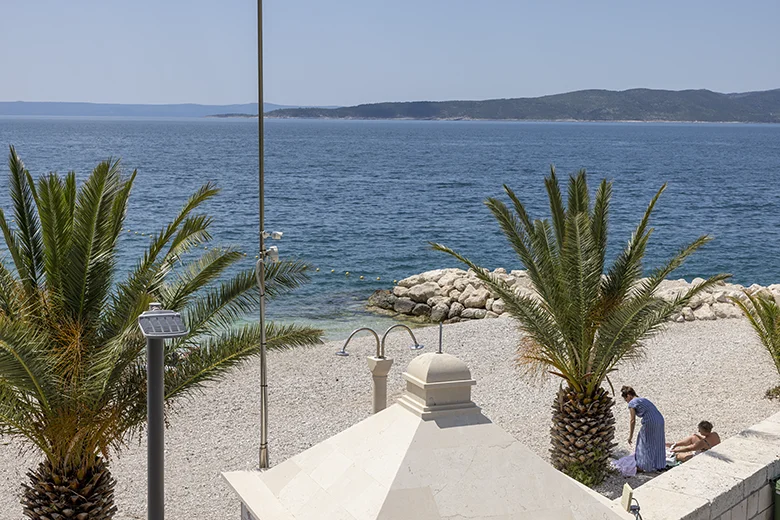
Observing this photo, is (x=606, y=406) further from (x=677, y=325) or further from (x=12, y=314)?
(x=677, y=325)

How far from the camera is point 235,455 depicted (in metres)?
13.9

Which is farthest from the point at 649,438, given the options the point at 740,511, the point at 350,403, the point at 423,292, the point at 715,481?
the point at 423,292

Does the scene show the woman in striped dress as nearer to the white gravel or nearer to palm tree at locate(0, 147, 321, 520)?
the white gravel

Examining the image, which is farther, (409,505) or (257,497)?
(257,497)

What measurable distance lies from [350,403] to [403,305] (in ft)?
39.7

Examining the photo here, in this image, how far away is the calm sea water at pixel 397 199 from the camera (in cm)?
4084

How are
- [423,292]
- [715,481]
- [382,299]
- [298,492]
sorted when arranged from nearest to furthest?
[298,492]
[715,481]
[423,292]
[382,299]

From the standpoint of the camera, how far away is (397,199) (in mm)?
67438

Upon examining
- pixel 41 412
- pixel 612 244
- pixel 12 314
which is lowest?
pixel 612 244

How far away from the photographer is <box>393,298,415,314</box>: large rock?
28.7 m

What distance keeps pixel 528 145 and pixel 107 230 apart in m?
135

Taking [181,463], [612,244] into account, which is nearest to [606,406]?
[181,463]

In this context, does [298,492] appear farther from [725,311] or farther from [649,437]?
[725,311]

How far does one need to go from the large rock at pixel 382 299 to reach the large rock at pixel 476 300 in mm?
2657
